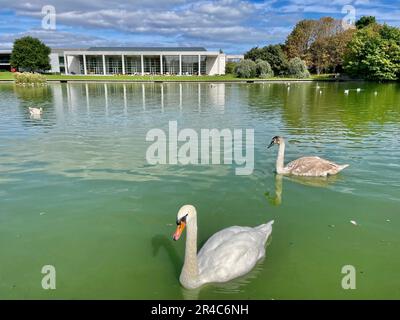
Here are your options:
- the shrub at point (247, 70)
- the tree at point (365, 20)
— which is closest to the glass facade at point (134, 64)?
the shrub at point (247, 70)

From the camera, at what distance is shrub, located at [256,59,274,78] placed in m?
84.2

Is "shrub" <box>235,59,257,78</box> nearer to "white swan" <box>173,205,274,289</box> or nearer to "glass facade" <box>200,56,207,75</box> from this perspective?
"glass facade" <box>200,56,207,75</box>

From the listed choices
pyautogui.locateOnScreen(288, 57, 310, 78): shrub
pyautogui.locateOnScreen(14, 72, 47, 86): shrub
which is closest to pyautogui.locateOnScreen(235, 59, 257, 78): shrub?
pyautogui.locateOnScreen(288, 57, 310, 78): shrub

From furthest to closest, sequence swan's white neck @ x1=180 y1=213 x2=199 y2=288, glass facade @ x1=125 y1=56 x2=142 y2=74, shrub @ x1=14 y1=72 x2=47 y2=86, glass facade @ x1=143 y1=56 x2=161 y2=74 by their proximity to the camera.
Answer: glass facade @ x1=125 y1=56 x2=142 y2=74 < glass facade @ x1=143 y1=56 x2=161 y2=74 < shrub @ x1=14 y1=72 x2=47 y2=86 < swan's white neck @ x1=180 y1=213 x2=199 y2=288

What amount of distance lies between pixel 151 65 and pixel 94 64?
54.8 feet

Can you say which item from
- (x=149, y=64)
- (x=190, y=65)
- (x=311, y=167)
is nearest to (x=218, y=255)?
(x=311, y=167)

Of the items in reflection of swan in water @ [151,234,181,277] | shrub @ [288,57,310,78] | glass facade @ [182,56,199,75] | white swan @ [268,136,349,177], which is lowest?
reflection of swan in water @ [151,234,181,277]

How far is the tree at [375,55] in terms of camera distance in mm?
70938

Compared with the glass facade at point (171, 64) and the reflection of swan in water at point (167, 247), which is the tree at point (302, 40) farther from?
the reflection of swan in water at point (167, 247)

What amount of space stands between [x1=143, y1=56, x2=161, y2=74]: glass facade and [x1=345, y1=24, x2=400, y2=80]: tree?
2144 inches
